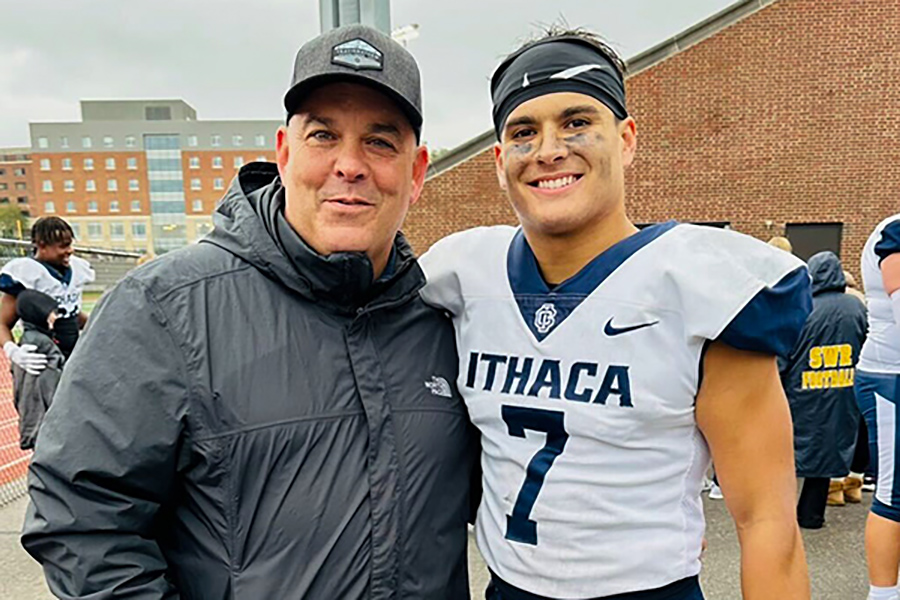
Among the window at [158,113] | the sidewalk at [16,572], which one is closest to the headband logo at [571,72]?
the sidewalk at [16,572]

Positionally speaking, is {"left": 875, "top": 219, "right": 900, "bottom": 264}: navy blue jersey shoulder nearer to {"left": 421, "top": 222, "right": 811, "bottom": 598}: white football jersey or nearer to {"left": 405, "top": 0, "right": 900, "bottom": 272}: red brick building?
{"left": 421, "top": 222, "right": 811, "bottom": 598}: white football jersey

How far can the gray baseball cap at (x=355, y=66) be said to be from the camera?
1411mm

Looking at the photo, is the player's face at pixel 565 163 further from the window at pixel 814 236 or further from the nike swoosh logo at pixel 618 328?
the window at pixel 814 236

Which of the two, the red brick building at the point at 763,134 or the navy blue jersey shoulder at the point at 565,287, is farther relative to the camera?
the red brick building at the point at 763,134

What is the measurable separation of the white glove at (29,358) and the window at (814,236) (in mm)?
12899

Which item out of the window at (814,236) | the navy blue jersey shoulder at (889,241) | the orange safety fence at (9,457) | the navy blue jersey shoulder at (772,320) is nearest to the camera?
the navy blue jersey shoulder at (772,320)

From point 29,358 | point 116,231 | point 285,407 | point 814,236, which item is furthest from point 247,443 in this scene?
point 116,231

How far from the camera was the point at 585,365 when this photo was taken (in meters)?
1.45

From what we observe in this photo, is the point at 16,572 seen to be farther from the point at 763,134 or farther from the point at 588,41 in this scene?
the point at 763,134

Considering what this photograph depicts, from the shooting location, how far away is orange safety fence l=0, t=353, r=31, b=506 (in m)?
5.12

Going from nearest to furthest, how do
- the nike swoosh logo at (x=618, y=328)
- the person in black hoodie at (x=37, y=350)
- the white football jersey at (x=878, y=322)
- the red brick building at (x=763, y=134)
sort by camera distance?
1. the nike swoosh logo at (x=618, y=328)
2. the white football jersey at (x=878, y=322)
3. the person in black hoodie at (x=37, y=350)
4. the red brick building at (x=763, y=134)

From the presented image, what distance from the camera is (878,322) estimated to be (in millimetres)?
3033

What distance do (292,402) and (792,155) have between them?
45.2ft

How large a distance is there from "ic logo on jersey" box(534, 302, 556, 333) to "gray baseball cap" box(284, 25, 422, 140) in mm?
545
